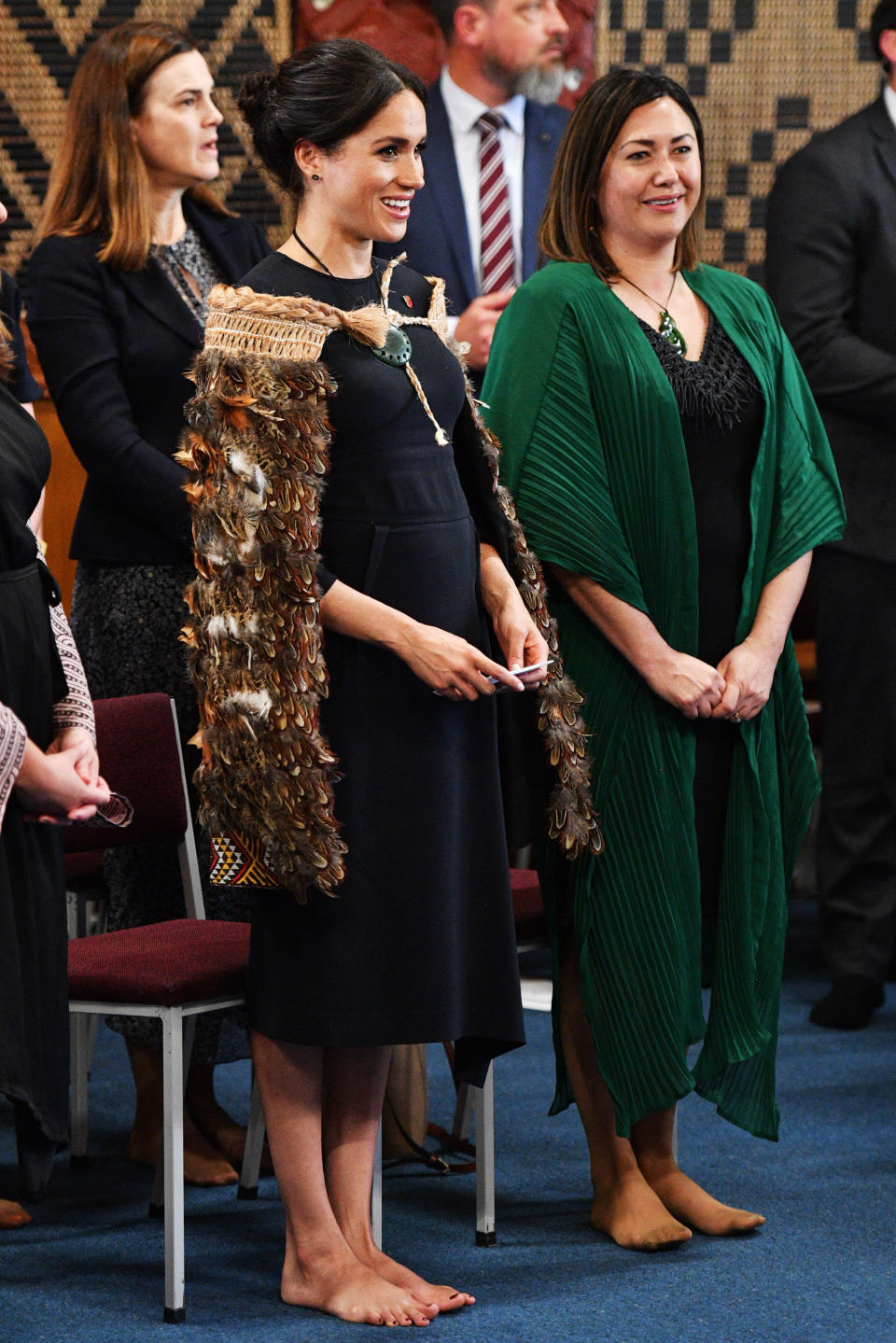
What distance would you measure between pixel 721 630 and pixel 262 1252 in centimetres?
117

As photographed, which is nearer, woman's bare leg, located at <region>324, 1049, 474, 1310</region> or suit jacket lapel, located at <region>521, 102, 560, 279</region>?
woman's bare leg, located at <region>324, 1049, 474, 1310</region>

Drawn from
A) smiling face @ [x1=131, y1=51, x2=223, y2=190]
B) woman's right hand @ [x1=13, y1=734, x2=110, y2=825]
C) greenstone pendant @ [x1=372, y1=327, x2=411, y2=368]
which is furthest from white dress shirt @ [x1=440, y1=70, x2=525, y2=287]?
woman's right hand @ [x1=13, y1=734, x2=110, y2=825]

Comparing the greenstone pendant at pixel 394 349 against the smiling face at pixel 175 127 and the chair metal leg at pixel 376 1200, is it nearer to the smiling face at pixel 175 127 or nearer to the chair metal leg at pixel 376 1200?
the smiling face at pixel 175 127

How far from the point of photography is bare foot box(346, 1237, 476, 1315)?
2.47 meters

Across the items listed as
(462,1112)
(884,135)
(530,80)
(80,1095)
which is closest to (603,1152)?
(462,1112)

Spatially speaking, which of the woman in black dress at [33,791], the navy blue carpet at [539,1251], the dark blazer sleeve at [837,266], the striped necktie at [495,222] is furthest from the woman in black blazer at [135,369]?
the dark blazer sleeve at [837,266]

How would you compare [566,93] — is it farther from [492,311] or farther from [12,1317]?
[12,1317]

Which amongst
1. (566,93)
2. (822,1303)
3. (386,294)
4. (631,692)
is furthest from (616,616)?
(566,93)

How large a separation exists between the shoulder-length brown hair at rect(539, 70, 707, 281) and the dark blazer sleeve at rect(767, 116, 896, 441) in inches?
53.2

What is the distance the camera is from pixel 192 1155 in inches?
123

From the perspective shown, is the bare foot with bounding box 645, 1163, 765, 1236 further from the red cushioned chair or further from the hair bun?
the hair bun

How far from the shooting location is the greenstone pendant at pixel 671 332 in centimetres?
278

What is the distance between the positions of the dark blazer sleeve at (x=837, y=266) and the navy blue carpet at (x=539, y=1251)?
154cm

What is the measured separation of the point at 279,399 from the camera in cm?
231
